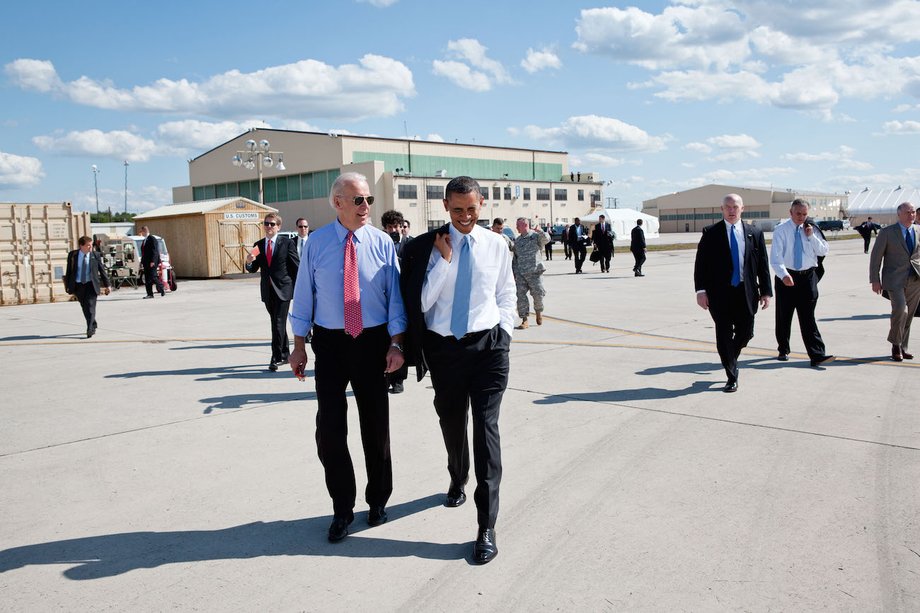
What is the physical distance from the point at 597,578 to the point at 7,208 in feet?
72.1

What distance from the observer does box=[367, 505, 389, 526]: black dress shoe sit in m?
4.28

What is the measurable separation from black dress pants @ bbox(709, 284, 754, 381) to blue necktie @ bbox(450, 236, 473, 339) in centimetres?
424

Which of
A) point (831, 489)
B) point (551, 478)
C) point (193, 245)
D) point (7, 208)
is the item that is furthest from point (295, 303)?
point (193, 245)

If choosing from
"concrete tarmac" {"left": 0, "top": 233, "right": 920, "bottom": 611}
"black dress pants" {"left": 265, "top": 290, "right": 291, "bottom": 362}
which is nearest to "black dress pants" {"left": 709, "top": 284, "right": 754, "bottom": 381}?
"concrete tarmac" {"left": 0, "top": 233, "right": 920, "bottom": 611}

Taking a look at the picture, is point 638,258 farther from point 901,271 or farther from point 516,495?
point 516,495

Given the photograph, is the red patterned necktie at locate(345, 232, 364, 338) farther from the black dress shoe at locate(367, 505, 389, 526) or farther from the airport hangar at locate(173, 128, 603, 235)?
the airport hangar at locate(173, 128, 603, 235)

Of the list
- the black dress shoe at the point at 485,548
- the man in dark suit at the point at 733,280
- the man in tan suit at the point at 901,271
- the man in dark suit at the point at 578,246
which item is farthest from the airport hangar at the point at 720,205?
the black dress shoe at the point at 485,548

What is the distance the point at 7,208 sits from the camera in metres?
20.5

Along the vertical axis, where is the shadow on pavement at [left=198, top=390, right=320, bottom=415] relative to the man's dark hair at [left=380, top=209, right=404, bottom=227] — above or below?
below

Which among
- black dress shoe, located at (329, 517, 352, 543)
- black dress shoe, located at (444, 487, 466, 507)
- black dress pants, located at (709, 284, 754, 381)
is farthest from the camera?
black dress pants, located at (709, 284, 754, 381)

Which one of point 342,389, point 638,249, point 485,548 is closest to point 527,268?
point 342,389

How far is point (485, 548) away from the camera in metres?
3.74

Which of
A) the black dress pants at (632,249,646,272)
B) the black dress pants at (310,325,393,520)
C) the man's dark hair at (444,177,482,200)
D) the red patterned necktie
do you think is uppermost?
the man's dark hair at (444,177,482,200)

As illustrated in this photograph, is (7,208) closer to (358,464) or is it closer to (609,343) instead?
(609,343)
